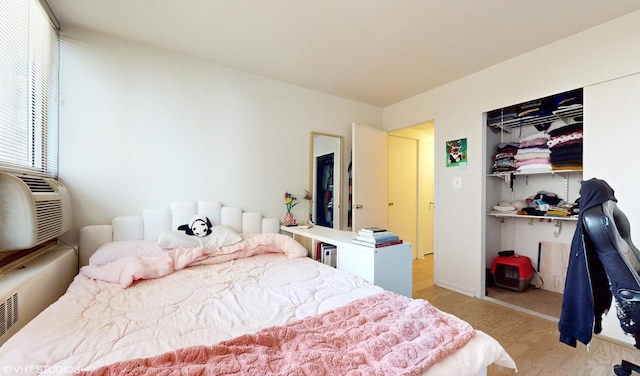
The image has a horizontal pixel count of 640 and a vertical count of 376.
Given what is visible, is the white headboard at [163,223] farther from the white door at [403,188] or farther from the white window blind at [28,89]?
the white door at [403,188]

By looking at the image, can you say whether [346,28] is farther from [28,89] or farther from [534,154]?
[534,154]

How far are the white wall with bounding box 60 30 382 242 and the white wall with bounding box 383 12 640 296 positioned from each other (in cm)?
172

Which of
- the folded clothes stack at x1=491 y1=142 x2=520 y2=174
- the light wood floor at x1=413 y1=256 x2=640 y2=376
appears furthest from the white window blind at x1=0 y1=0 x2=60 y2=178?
the folded clothes stack at x1=491 y1=142 x2=520 y2=174

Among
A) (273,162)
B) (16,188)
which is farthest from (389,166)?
(16,188)

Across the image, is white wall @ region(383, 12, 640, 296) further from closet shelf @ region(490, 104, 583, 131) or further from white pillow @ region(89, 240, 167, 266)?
white pillow @ region(89, 240, 167, 266)

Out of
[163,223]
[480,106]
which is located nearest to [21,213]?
[163,223]

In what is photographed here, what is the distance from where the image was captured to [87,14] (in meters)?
2.01

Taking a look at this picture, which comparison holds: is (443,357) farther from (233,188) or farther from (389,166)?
(389,166)

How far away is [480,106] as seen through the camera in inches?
114

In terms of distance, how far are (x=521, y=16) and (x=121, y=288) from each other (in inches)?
131

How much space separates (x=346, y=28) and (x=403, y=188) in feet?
9.37

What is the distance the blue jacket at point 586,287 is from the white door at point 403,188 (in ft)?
8.73

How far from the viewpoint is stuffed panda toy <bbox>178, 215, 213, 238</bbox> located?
233 cm

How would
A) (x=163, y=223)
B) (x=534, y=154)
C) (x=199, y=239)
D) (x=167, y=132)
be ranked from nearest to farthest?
(x=199, y=239) → (x=163, y=223) → (x=167, y=132) → (x=534, y=154)
